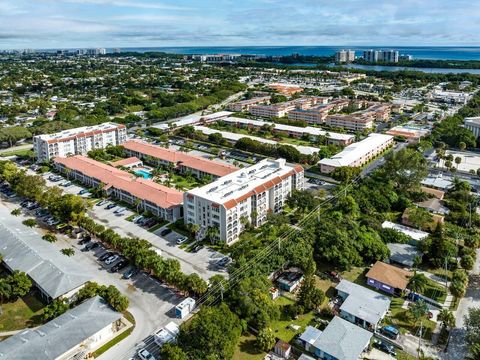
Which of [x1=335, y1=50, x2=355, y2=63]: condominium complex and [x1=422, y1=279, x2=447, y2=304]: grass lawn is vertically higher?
[x1=335, y1=50, x2=355, y2=63]: condominium complex

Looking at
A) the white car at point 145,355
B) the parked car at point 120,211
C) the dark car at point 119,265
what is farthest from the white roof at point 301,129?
the white car at point 145,355

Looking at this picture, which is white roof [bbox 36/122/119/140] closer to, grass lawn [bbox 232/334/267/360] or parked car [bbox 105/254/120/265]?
parked car [bbox 105/254/120/265]

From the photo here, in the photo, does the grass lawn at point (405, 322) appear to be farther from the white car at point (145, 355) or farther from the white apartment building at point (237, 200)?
the white car at point (145, 355)

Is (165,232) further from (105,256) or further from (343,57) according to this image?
(343,57)

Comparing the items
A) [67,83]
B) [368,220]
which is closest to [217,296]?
[368,220]

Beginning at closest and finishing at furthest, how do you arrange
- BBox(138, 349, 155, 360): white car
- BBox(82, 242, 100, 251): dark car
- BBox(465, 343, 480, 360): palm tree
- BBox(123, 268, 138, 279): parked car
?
1. BBox(465, 343, 480, 360): palm tree
2. BBox(138, 349, 155, 360): white car
3. BBox(123, 268, 138, 279): parked car
4. BBox(82, 242, 100, 251): dark car

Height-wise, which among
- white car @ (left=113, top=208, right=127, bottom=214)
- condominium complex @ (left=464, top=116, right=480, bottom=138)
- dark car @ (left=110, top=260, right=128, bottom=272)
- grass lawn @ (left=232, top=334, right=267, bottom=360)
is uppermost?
condominium complex @ (left=464, top=116, right=480, bottom=138)

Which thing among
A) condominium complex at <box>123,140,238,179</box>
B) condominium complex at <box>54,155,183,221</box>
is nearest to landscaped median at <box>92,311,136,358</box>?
condominium complex at <box>54,155,183,221</box>

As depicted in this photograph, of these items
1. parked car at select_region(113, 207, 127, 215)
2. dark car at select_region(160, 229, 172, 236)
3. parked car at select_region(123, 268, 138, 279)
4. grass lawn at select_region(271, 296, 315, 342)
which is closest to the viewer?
grass lawn at select_region(271, 296, 315, 342)
